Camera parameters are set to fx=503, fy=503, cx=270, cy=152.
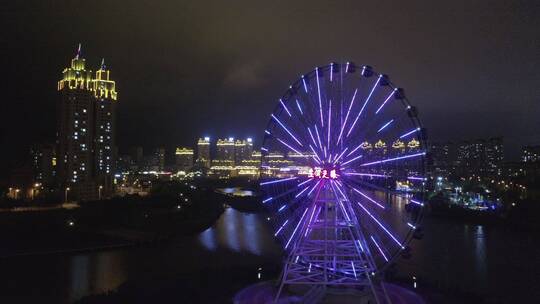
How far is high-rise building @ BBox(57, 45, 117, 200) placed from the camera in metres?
35.0

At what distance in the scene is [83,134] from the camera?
3594 centimetres

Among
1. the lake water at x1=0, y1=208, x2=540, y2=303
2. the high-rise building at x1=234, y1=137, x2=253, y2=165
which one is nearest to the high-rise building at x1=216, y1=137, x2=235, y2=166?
the high-rise building at x1=234, y1=137, x2=253, y2=165

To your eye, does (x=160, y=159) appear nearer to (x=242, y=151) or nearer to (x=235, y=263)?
(x=242, y=151)

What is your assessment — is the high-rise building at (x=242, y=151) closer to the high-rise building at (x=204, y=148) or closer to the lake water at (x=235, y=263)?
the high-rise building at (x=204, y=148)

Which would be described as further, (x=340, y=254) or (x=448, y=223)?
(x=448, y=223)

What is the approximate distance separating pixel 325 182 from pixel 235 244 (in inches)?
482


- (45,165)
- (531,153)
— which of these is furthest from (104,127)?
(531,153)

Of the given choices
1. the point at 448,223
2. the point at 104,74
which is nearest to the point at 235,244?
the point at 448,223

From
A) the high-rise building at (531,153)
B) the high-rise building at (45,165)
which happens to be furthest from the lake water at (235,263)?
the high-rise building at (531,153)

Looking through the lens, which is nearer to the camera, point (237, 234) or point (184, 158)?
point (237, 234)

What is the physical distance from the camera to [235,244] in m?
21.4

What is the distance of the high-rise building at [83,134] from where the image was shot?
3500 cm

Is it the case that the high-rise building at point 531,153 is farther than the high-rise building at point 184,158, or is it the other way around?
the high-rise building at point 184,158

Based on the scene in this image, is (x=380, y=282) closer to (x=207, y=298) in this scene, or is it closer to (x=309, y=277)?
(x=309, y=277)
